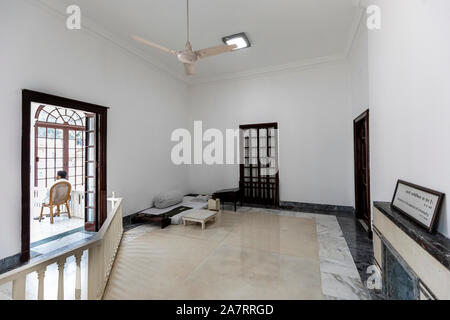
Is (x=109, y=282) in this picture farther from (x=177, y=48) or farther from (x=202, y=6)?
(x=177, y=48)

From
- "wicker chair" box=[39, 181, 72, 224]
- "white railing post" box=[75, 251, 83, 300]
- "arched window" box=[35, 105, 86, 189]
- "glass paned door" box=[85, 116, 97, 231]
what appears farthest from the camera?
"arched window" box=[35, 105, 86, 189]

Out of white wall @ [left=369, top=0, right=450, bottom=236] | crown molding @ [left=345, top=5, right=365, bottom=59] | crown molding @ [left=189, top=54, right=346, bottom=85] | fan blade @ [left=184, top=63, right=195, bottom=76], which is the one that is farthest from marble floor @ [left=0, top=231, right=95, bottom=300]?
crown molding @ [left=189, top=54, right=346, bottom=85]

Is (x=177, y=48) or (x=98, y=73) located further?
(x=177, y=48)

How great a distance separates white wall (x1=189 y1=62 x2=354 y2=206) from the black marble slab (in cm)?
343

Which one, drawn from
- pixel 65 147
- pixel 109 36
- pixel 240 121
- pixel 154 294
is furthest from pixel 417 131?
pixel 65 147

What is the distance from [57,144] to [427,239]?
24.6 ft

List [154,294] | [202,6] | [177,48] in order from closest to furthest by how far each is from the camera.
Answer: [154,294], [202,6], [177,48]

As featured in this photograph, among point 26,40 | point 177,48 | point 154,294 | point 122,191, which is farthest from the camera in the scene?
point 177,48

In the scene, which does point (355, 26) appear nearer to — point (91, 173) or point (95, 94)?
point (95, 94)

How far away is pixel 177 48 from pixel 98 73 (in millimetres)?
1753

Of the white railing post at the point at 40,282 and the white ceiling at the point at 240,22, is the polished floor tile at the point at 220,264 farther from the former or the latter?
the white ceiling at the point at 240,22

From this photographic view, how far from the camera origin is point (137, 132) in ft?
14.9

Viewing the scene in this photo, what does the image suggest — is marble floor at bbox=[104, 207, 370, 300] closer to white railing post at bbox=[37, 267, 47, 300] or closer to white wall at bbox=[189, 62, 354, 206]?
white railing post at bbox=[37, 267, 47, 300]

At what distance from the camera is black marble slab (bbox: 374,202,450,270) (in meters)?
1.07
